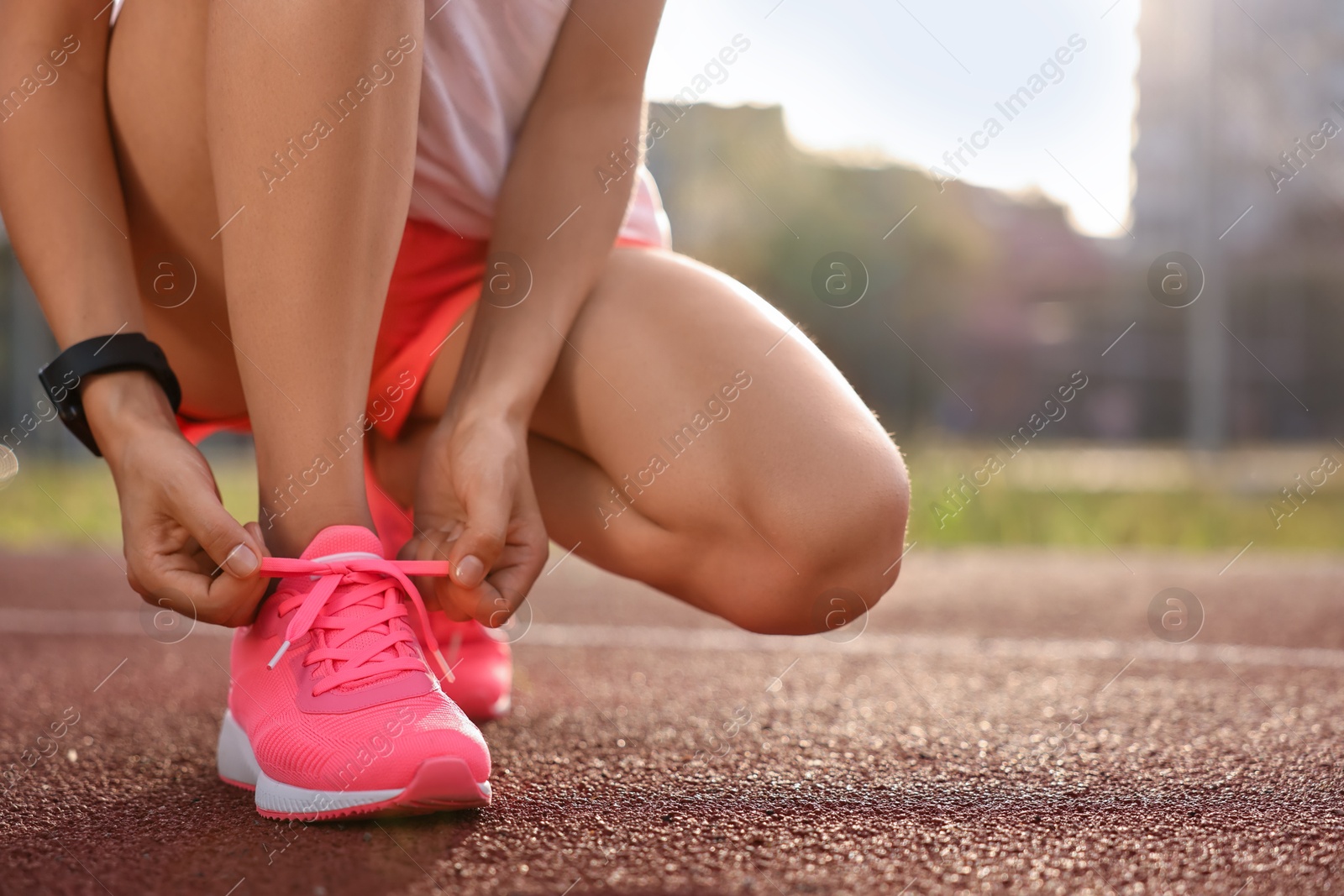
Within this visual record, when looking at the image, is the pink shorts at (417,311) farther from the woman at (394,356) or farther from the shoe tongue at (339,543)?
the shoe tongue at (339,543)

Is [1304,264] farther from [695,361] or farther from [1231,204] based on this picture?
[695,361]

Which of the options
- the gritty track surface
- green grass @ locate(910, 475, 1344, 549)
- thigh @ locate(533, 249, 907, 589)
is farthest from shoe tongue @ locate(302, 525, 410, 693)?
green grass @ locate(910, 475, 1344, 549)

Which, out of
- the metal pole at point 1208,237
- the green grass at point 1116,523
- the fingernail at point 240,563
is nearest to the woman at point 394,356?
the fingernail at point 240,563

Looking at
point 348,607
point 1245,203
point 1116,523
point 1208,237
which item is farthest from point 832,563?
point 1245,203

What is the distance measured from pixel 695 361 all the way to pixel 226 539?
0.47m

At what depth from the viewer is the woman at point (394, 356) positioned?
0.92 meters

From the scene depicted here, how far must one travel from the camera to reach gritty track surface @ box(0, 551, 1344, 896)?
78 cm

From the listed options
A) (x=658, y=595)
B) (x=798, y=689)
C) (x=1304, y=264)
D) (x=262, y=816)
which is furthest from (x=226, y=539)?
(x=1304, y=264)

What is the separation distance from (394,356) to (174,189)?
28 centimetres

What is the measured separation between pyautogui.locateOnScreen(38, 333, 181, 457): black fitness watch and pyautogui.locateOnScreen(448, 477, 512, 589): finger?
0.32 metres

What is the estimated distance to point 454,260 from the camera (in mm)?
1251

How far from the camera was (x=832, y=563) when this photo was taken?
3.44ft

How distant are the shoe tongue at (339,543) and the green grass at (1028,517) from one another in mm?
3557

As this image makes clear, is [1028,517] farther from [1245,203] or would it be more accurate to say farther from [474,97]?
[1245,203]
